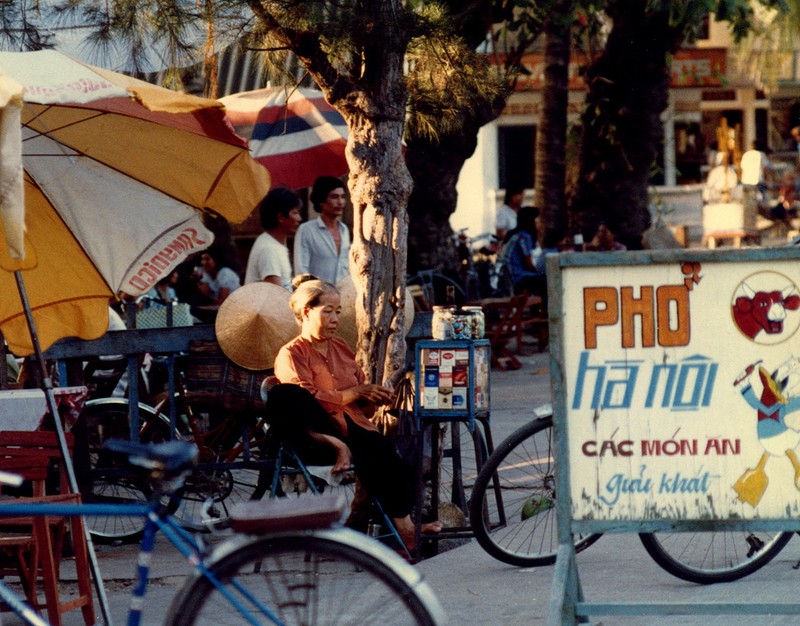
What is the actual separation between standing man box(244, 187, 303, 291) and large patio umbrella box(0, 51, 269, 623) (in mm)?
1706

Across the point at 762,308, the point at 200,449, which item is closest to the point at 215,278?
the point at 200,449

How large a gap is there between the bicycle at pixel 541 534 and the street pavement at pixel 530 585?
0.08 meters

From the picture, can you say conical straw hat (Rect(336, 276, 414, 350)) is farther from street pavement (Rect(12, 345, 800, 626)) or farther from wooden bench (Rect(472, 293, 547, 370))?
wooden bench (Rect(472, 293, 547, 370))

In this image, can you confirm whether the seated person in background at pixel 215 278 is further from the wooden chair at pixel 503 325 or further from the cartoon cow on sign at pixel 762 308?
the cartoon cow on sign at pixel 762 308

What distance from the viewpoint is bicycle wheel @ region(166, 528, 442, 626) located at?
Answer: 12.2ft

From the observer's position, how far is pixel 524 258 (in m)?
15.1

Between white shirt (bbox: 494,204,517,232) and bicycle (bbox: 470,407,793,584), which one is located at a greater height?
white shirt (bbox: 494,204,517,232)

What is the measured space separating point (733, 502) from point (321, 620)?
1388 millimetres

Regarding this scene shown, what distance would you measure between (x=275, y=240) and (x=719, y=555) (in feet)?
11.9

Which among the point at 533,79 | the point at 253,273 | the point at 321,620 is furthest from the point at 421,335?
the point at 533,79

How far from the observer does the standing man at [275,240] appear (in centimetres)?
839

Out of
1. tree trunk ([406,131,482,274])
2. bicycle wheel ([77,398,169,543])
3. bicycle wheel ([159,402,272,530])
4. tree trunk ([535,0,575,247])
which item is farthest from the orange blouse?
tree trunk ([535,0,575,247])

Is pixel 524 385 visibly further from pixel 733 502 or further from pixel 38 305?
pixel 733 502

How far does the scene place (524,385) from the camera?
1269cm
